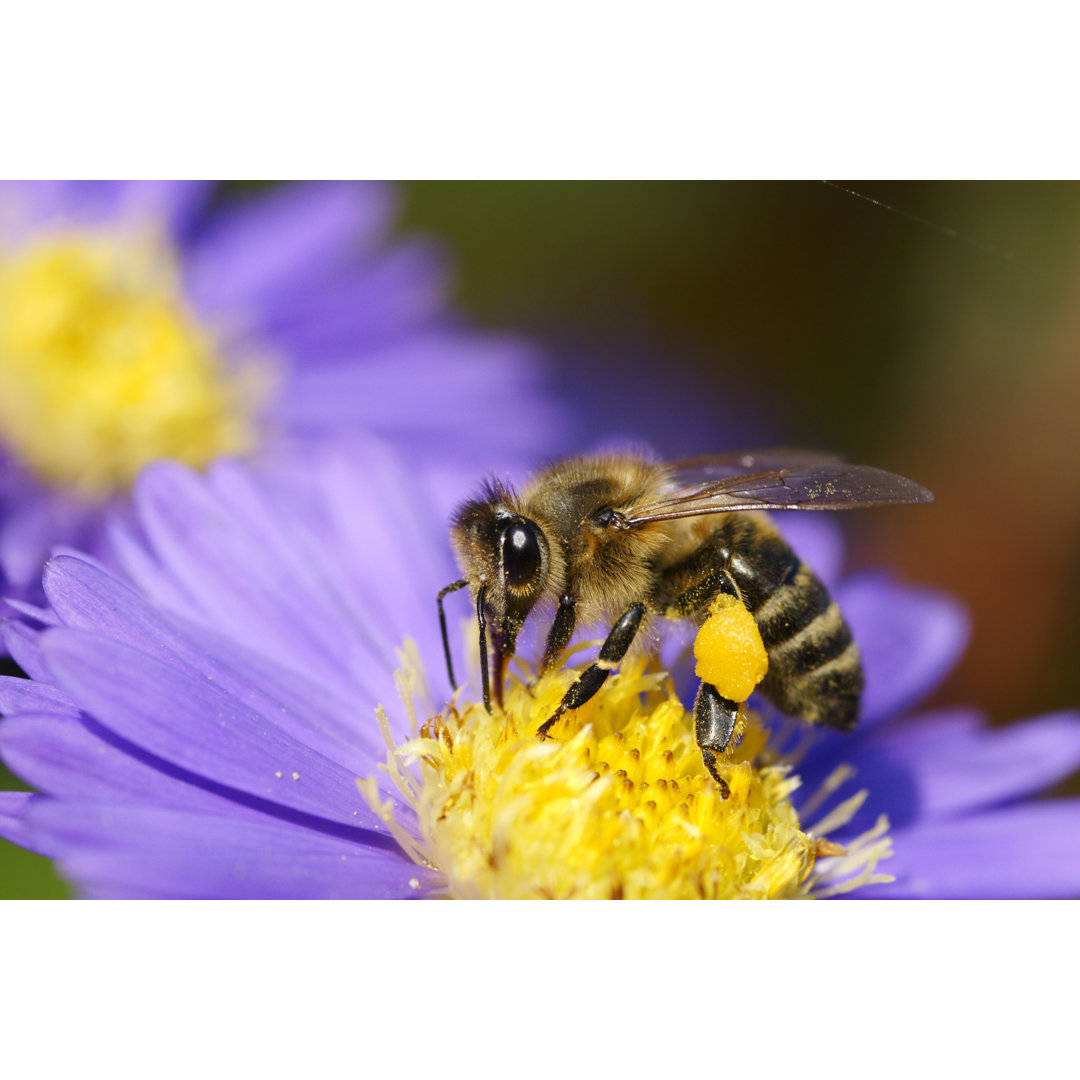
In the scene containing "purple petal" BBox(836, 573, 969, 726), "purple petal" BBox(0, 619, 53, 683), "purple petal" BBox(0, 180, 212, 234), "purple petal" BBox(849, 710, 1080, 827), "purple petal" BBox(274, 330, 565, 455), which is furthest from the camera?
"purple petal" BBox(274, 330, 565, 455)

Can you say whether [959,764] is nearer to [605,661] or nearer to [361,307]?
[605,661]

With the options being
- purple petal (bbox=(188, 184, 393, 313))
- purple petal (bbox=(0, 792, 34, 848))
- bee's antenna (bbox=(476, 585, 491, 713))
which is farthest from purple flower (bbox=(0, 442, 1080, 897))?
purple petal (bbox=(188, 184, 393, 313))

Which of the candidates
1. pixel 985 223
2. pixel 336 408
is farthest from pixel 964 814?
pixel 336 408

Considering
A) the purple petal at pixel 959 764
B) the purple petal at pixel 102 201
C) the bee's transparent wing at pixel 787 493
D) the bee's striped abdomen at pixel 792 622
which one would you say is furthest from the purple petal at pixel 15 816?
the purple petal at pixel 102 201

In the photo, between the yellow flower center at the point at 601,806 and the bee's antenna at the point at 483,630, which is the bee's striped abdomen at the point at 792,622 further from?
the bee's antenna at the point at 483,630

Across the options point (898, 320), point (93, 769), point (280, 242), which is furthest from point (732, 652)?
point (280, 242)

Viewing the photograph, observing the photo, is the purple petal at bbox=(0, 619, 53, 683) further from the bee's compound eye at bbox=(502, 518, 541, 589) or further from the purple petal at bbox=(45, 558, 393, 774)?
the bee's compound eye at bbox=(502, 518, 541, 589)
